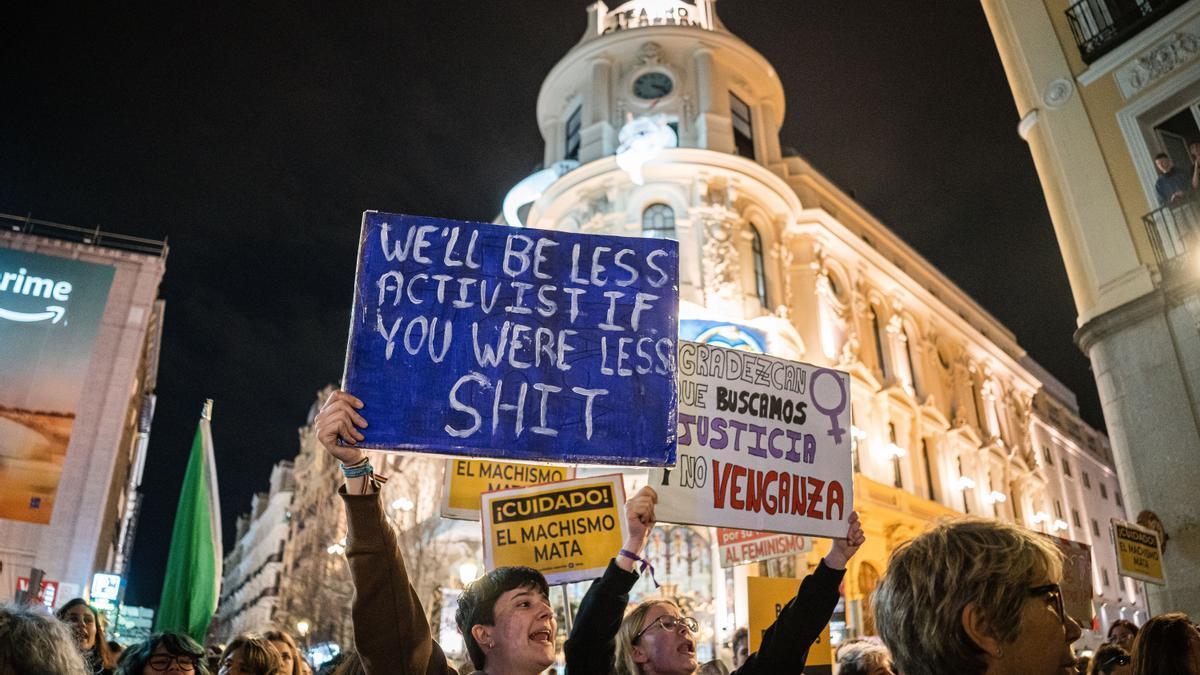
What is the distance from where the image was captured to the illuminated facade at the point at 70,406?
25828 millimetres

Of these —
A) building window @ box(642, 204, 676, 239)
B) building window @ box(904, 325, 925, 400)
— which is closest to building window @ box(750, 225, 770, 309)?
building window @ box(642, 204, 676, 239)

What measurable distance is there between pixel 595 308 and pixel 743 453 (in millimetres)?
1643

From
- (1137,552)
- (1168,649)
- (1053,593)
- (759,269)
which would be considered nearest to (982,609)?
(1053,593)

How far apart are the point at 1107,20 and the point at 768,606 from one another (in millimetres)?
11877

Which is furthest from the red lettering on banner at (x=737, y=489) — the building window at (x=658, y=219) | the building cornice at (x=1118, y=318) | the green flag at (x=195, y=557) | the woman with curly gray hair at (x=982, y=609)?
the building window at (x=658, y=219)

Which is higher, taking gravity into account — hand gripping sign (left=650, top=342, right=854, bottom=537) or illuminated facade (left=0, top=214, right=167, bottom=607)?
illuminated facade (left=0, top=214, right=167, bottom=607)

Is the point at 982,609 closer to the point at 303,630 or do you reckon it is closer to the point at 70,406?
the point at 70,406

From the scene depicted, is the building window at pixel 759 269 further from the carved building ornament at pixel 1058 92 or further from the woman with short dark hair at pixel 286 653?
the woman with short dark hair at pixel 286 653

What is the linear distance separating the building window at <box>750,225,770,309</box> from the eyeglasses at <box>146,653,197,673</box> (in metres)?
21.4

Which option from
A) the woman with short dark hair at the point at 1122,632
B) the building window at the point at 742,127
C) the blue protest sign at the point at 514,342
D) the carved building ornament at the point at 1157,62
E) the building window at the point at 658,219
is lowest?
the woman with short dark hair at the point at 1122,632

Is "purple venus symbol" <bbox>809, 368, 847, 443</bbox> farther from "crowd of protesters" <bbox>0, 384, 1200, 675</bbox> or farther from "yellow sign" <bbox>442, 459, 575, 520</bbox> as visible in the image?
"yellow sign" <bbox>442, 459, 575, 520</bbox>

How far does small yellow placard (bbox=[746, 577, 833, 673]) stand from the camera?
6.28 m

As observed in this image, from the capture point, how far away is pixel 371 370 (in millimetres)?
3777

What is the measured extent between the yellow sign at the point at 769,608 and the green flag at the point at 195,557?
4.88 meters
